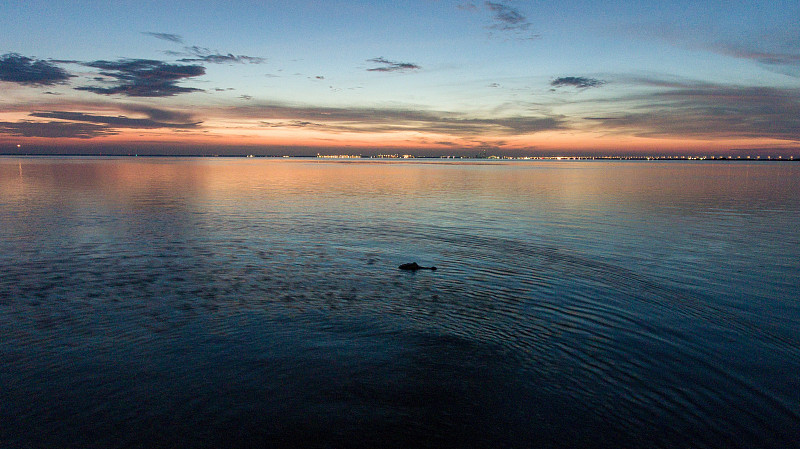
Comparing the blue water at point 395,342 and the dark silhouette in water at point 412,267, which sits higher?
the dark silhouette in water at point 412,267

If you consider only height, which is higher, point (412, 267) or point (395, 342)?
point (412, 267)

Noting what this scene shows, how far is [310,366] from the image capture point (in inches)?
505

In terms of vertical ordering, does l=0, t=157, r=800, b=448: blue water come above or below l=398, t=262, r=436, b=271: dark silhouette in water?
below

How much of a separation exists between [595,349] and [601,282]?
25.4ft

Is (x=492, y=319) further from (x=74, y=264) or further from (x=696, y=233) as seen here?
(x=696, y=233)

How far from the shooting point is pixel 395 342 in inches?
566

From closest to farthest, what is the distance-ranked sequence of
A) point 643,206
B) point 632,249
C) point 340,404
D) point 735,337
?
point 340,404, point 735,337, point 632,249, point 643,206

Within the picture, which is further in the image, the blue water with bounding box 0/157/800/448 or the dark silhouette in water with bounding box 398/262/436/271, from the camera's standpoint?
the dark silhouette in water with bounding box 398/262/436/271

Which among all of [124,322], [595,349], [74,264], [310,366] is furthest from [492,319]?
[74,264]

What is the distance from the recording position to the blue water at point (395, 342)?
10297 millimetres

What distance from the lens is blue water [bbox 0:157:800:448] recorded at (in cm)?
1030

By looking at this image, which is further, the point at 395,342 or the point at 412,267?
the point at 412,267

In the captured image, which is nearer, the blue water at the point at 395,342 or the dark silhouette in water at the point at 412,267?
the blue water at the point at 395,342

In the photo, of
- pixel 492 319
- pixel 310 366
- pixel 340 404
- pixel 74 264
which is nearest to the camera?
pixel 340 404
